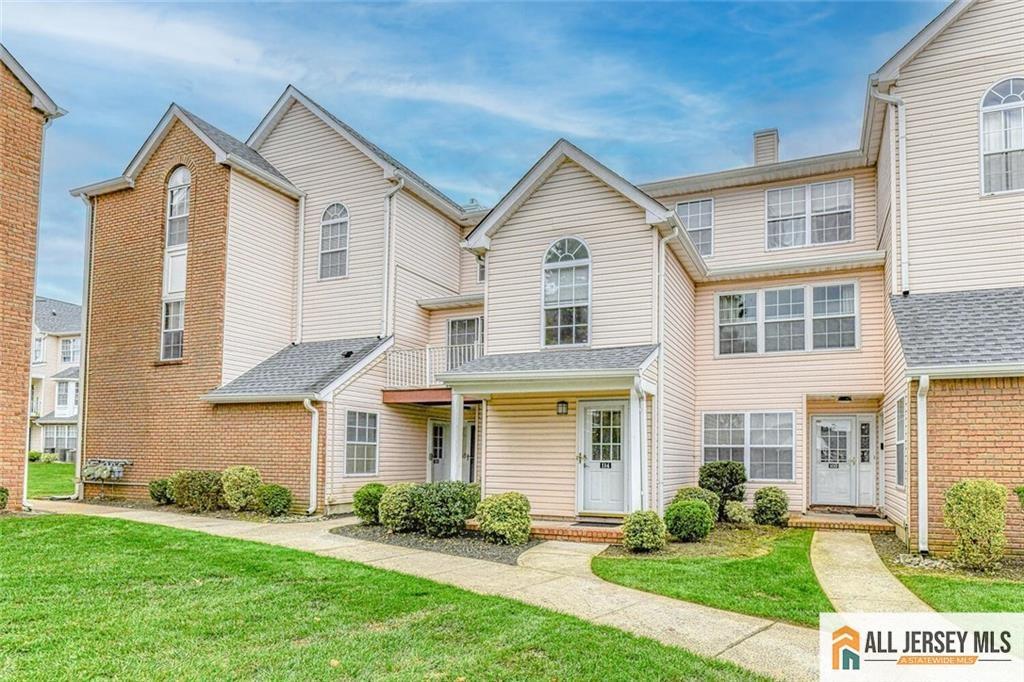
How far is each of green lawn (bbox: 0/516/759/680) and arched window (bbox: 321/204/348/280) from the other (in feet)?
32.5

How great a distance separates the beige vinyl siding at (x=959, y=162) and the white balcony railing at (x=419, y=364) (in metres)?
9.45

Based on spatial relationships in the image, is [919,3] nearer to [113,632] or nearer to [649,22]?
[649,22]

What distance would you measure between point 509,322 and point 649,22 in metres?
6.87

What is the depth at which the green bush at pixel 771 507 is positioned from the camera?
1342 cm

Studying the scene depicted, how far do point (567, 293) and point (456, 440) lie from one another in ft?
11.4

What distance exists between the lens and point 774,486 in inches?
565

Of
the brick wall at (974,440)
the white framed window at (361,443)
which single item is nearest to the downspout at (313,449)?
the white framed window at (361,443)

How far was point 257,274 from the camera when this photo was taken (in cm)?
1705

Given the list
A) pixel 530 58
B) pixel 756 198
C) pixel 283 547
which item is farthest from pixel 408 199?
pixel 283 547

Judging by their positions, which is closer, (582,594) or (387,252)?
(582,594)

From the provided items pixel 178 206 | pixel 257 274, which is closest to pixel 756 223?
pixel 257 274

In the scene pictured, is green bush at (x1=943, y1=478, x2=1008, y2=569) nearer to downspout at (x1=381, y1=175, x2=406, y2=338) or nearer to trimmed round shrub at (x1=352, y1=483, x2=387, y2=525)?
trimmed round shrub at (x1=352, y1=483, x2=387, y2=525)

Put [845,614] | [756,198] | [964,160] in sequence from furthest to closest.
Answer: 1. [756,198]
2. [964,160]
3. [845,614]

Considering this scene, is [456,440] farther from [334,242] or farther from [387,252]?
[334,242]
